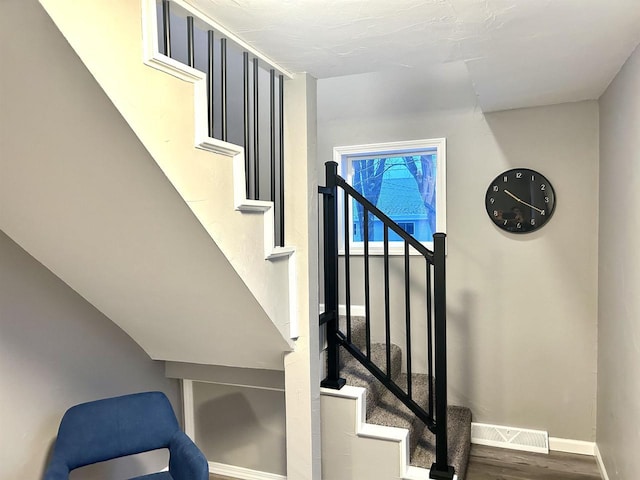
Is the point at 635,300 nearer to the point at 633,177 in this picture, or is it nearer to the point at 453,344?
the point at 633,177

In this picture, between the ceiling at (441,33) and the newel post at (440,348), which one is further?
the newel post at (440,348)

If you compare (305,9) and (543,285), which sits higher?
(305,9)

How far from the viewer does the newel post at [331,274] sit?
96.0 inches

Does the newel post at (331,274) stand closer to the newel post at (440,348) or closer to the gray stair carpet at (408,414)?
the gray stair carpet at (408,414)

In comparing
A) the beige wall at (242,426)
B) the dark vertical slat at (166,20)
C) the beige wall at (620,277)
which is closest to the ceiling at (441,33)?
the dark vertical slat at (166,20)

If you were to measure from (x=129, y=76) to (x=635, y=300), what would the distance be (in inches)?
84.9

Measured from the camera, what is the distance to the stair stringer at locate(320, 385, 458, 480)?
227 centimetres

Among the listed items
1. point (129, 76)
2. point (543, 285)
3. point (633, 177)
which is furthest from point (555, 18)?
point (543, 285)

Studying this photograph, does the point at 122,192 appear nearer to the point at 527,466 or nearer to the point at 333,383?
the point at 333,383

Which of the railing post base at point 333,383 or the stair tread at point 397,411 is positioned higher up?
the railing post base at point 333,383

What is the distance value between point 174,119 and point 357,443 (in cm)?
186

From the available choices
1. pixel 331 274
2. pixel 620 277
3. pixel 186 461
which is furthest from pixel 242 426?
pixel 620 277

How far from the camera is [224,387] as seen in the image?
A: 2871mm

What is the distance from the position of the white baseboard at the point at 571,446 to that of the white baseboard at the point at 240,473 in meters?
1.78
